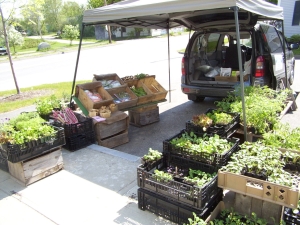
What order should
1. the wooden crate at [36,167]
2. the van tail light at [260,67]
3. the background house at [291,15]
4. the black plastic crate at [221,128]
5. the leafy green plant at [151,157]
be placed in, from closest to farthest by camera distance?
1. the leafy green plant at [151,157]
2. the wooden crate at [36,167]
3. the black plastic crate at [221,128]
4. the van tail light at [260,67]
5. the background house at [291,15]

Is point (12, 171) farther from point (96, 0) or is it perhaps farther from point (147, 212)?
point (96, 0)

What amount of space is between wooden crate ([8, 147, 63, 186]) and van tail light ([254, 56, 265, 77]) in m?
4.01

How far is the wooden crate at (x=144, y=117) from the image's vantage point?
232 inches

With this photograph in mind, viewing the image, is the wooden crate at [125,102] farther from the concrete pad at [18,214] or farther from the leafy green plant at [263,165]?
the leafy green plant at [263,165]

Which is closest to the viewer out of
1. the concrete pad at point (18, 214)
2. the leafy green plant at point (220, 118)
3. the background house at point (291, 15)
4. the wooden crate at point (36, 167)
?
the concrete pad at point (18, 214)

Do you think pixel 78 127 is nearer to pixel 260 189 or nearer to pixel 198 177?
pixel 198 177

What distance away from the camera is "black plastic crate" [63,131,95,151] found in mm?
4426

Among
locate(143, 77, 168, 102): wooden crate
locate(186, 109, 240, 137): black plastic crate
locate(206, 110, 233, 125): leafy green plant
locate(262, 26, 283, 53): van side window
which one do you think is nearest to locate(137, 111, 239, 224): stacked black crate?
locate(186, 109, 240, 137): black plastic crate

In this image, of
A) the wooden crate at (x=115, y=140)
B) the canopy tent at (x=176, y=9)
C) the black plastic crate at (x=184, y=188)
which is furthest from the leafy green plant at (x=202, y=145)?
the wooden crate at (x=115, y=140)

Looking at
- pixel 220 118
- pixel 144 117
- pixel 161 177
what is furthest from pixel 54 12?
pixel 161 177

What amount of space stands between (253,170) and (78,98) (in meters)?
3.84

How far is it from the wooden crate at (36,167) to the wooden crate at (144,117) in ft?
7.88

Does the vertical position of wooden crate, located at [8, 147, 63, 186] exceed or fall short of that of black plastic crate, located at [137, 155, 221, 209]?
it falls short

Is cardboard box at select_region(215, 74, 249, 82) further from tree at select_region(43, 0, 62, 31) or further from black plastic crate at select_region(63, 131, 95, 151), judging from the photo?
tree at select_region(43, 0, 62, 31)
